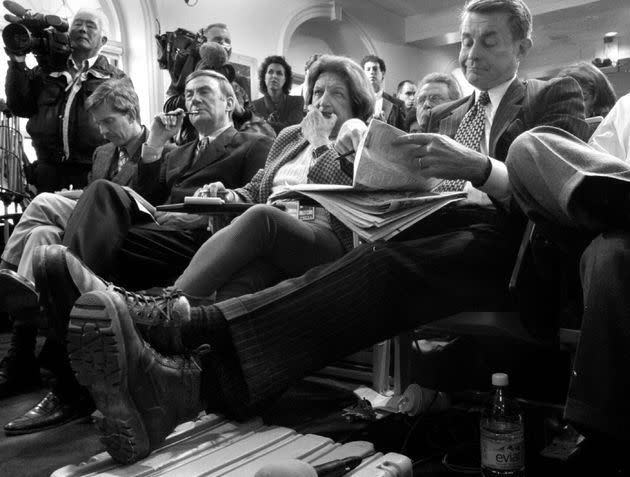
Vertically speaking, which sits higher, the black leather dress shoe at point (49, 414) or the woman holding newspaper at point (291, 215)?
the woman holding newspaper at point (291, 215)

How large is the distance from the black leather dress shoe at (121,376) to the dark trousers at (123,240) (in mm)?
742

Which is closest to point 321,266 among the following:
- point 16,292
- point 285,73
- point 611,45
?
point 16,292

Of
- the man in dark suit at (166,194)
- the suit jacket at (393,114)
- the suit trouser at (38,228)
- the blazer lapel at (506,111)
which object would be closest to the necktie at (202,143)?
the man in dark suit at (166,194)

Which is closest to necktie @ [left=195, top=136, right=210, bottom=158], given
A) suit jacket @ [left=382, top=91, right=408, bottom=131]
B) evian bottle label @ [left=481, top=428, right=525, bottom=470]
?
suit jacket @ [left=382, top=91, right=408, bottom=131]

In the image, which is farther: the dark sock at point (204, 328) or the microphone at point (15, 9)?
the microphone at point (15, 9)

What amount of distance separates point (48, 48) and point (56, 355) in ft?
6.45

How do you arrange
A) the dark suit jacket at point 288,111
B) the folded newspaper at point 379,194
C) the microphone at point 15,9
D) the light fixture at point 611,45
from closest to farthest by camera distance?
the folded newspaper at point 379,194
the microphone at point 15,9
the dark suit jacket at point 288,111
the light fixture at point 611,45

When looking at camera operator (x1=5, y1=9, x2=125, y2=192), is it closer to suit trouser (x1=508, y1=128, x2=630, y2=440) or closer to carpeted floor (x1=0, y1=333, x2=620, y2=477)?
carpeted floor (x1=0, y1=333, x2=620, y2=477)

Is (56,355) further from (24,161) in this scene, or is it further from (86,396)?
(24,161)

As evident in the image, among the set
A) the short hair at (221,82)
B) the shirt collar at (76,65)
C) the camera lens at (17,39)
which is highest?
the camera lens at (17,39)

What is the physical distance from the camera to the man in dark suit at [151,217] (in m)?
1.75

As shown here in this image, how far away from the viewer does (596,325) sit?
0.89 metres

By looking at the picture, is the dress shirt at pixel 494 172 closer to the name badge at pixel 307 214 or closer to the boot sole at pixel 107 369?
the name badge at pixel 307 214

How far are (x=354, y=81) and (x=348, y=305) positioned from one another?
94cm
